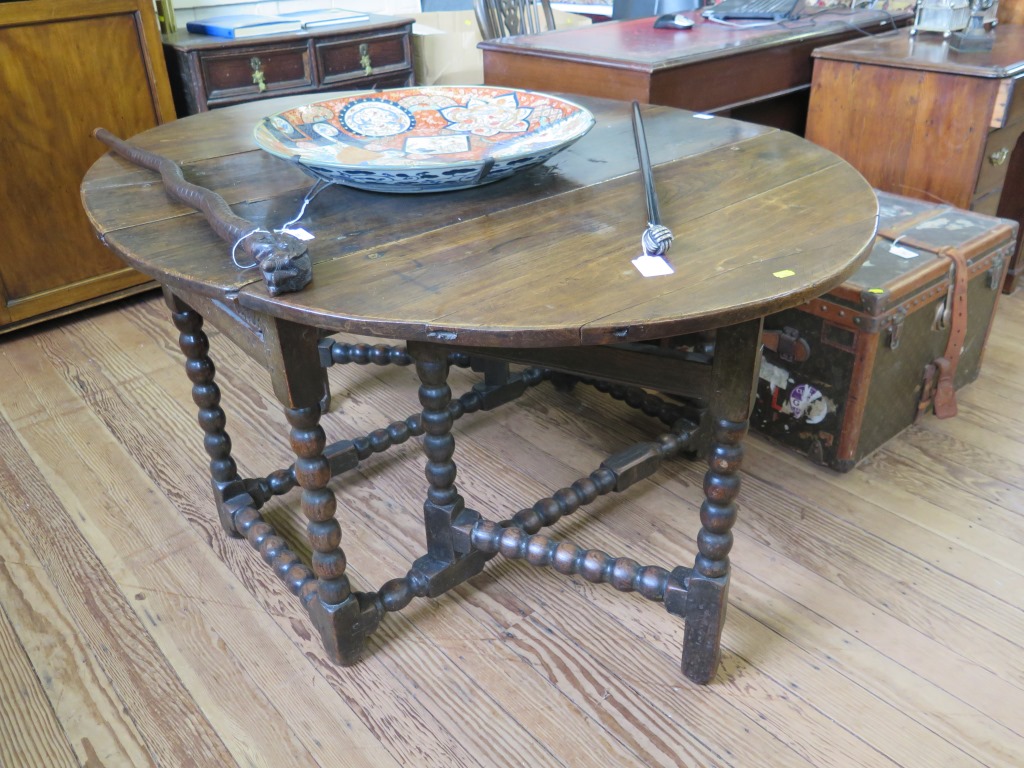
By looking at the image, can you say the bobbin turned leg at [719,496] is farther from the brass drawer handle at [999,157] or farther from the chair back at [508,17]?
the chair back at [508,17]

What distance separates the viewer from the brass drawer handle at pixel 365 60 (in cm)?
278

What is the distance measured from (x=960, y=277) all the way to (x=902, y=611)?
2.40 feet

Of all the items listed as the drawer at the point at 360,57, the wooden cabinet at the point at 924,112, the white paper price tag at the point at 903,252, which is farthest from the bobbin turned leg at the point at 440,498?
the drawer at the point at 360,57

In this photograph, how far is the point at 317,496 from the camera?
3.84ft

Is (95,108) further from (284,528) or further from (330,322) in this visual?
(330,322)

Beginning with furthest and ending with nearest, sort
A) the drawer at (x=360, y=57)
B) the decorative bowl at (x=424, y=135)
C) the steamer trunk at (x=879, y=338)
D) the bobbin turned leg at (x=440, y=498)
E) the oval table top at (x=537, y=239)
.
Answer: the drawer at (x=360, y=57) < the steamer trunk at (x=879, y=338) < the bobbin turned leg at (x=440, y=498) < the decorative bowl at (x=424, y=135) < the oval table top at (x=537, y=239)

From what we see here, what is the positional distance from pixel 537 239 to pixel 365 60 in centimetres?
203

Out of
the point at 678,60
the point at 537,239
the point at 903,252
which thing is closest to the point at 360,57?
the point at 678,60

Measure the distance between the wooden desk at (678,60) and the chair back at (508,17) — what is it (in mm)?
403

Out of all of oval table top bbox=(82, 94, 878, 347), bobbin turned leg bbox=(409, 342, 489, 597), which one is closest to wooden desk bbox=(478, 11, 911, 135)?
oval table top bbox=(82, 94, 878, 347)

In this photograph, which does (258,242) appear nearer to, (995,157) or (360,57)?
(995,157)

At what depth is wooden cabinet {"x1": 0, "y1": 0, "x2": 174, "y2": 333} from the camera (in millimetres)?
2172

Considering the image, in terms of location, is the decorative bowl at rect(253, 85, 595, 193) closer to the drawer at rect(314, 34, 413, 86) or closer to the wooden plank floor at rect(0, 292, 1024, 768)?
the wooden plank floor at rect(0, 292, 1024, 768)

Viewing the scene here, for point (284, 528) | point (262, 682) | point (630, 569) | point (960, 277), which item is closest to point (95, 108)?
point (284, 528)
